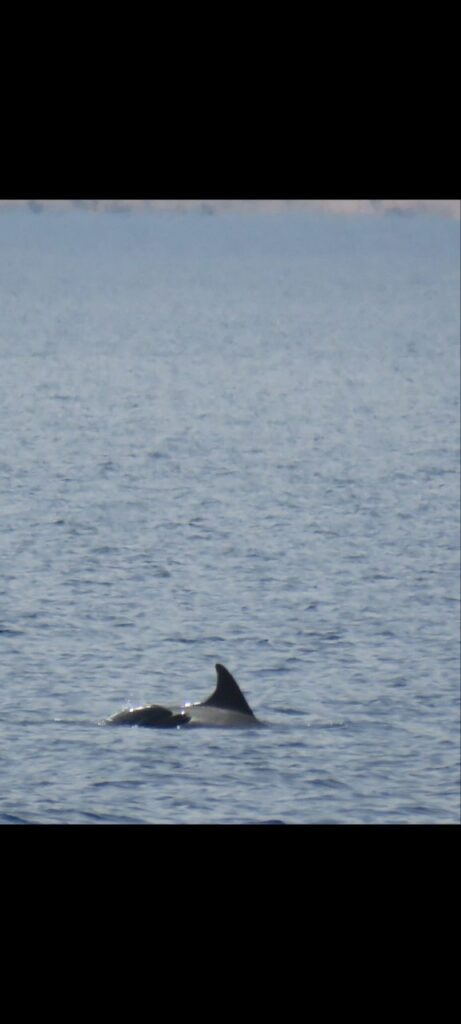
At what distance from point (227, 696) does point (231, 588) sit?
13.0m

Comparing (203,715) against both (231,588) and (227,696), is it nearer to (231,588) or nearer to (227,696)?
(227,696)

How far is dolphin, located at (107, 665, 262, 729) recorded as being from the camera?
896 inches

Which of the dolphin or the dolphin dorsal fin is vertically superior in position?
the dolphin dorsal fin

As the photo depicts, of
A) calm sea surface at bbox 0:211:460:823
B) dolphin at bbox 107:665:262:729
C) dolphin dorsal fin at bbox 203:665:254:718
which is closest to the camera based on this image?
calm sea surface at bbox 0:211:460:823

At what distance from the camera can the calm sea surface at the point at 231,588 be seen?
20.6 metres

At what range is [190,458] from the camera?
5750cm

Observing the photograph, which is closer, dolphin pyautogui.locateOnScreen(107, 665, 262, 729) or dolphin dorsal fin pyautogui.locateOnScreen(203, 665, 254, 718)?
dolphin dorsal fin pyautogui.locateOnScreen(203, 665, 254, 718)

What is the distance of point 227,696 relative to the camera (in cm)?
2258

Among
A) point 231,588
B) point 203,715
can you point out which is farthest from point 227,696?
point 231,588

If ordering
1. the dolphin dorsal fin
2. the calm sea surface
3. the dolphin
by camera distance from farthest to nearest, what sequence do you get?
the dolphin → the dolphin dorsal fin → the calm sea surface
